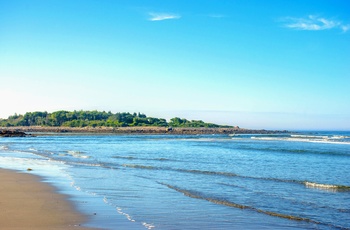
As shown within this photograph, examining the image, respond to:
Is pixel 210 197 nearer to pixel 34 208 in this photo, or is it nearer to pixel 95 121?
pixel 34 208

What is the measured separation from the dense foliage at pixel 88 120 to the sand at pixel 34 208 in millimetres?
142777

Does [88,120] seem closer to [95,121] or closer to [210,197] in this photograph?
[95,121]

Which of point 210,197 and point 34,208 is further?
point 210,197

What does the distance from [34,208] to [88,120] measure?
169 meters

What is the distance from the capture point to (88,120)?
573 ft

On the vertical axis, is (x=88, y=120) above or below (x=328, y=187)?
above

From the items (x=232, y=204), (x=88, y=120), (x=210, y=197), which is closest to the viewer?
(x=232, y=204)

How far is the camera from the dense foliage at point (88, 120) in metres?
164

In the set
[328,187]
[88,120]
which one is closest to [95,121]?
[88,120]

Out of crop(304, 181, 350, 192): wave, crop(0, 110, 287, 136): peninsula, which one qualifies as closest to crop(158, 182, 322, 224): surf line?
crop(304, 181, 350, 192): wave

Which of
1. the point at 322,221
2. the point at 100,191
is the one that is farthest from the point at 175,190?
the point at 322,221

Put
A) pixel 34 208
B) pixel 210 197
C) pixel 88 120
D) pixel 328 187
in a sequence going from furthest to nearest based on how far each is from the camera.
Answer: pixel 88 120 < pixel 328 187 < pixel 210 197 < pixel 34 208

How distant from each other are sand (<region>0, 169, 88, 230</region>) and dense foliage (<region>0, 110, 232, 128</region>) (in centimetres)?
14278

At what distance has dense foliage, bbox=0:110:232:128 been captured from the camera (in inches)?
6445
